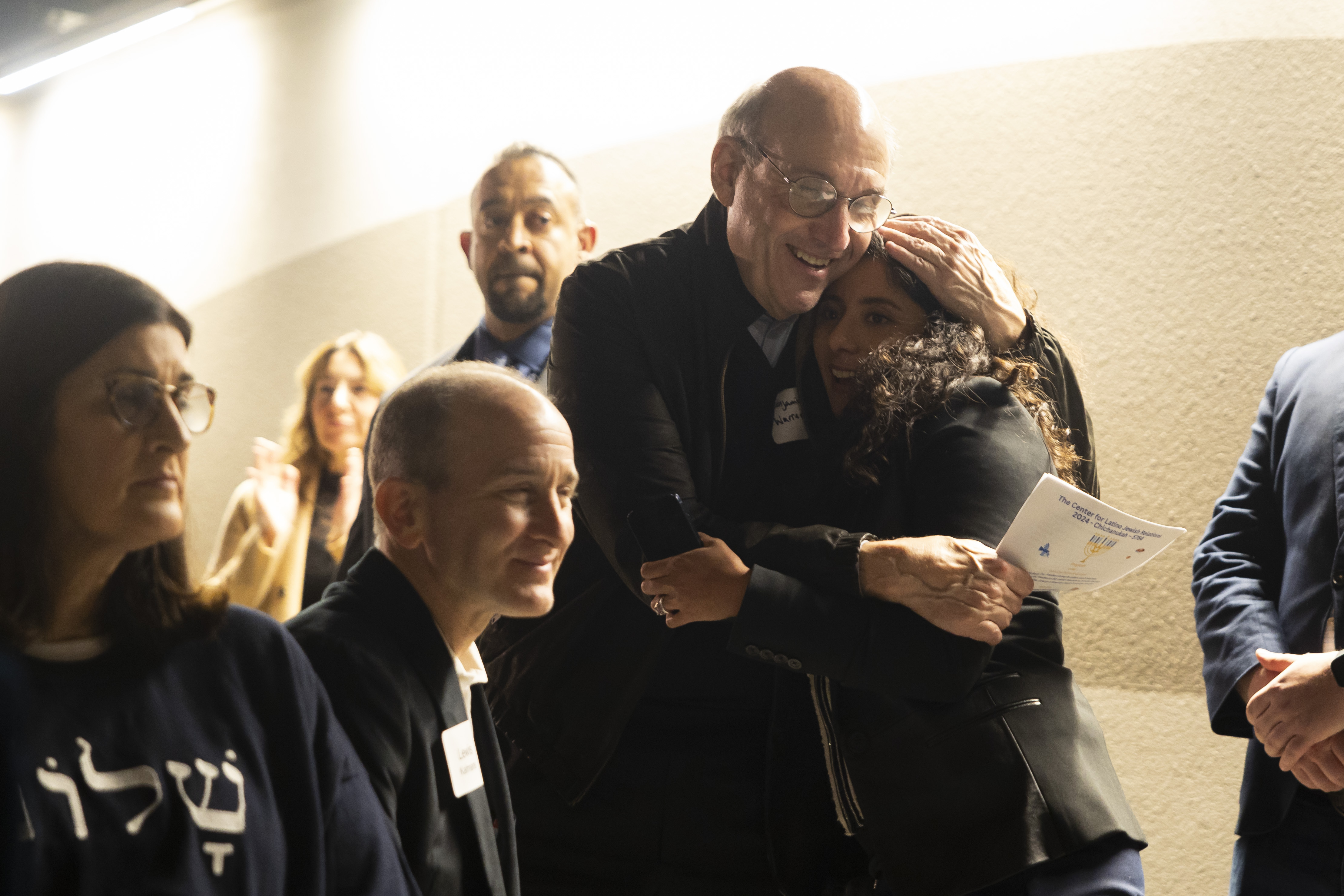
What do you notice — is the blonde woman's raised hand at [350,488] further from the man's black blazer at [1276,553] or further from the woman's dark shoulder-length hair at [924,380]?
the man's black blazer at [1276,553]

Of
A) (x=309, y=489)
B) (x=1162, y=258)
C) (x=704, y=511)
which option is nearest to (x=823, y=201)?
(x=704, y=511)

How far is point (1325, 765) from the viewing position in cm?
174

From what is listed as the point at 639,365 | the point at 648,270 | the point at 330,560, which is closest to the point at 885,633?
the point at 639,365

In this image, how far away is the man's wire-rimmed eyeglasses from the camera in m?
1.85

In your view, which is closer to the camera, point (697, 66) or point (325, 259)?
point (697, 66)

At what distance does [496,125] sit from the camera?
3.80 metres

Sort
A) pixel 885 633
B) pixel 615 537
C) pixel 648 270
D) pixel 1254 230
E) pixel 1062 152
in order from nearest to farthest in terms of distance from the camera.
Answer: pixel 885 633 → pixel 615 537 → pixel 648 270 → pixel 1254 230 → pixel 1062 152

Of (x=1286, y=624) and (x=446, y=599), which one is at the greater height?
(x=446, y=599)

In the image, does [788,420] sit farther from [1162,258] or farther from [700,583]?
[1162,258]

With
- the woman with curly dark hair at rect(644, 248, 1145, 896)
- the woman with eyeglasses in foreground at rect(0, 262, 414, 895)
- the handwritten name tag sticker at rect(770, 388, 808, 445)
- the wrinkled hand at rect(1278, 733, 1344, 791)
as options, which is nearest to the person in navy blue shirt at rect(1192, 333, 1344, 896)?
the wrinkled hand at rect(1278, 733, 1344, 791)

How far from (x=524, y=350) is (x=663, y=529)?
1.21 metres

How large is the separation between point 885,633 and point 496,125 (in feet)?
9.07

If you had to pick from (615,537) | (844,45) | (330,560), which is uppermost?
(844,45)

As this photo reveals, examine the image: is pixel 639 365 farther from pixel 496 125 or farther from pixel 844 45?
pixel 496 125
